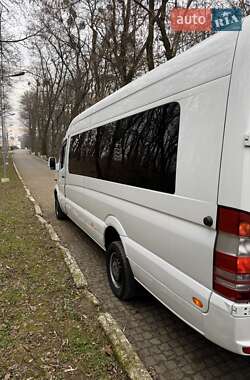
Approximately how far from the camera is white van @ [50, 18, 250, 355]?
208cm

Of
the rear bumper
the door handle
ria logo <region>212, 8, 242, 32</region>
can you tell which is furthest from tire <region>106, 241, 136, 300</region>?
ria logo <region>212, 8, 242, 32</region>

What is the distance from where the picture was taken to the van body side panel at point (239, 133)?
79.0 inches

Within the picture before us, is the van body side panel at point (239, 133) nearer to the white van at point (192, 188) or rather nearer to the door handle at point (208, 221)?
the white van at point (192, 188)

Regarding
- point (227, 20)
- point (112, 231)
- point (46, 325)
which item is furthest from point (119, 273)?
point (227, 20)

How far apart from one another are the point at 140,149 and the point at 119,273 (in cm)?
163

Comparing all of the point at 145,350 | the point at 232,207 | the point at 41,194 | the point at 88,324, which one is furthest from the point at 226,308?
the point at 41,194

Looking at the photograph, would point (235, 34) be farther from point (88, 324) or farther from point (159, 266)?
point (88, 324)

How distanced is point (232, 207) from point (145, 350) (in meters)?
1.79

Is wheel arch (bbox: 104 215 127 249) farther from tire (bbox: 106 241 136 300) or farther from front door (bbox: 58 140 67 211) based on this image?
front door (bbox: 58 140 67 211)

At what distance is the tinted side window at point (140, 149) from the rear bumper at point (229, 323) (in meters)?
0.99

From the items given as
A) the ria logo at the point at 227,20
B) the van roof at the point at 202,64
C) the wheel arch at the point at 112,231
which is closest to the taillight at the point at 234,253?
the van roof at the point at 202,64

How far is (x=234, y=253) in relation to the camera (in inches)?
82.7

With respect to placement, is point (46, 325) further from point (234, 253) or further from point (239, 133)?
point (239, 133)

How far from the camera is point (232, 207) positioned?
6.80ft
